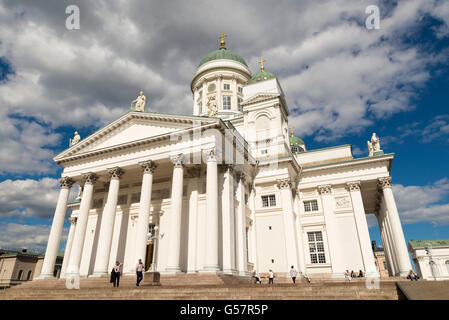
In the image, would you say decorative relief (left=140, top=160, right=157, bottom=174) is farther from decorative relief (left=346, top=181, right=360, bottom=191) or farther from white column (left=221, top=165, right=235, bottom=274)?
decorative relief (left=346, top=181, right=360, bottom=191)

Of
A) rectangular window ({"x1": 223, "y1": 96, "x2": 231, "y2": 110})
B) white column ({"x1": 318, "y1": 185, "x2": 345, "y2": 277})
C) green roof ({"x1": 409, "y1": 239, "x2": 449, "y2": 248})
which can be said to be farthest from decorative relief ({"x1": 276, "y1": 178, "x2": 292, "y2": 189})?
green roof ({"x1": 409, "y1": 239, "x2": 449, "y2": 248})

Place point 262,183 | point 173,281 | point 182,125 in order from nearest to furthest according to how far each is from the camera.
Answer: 1. point 173,281
2. point 182,125
3. point 262,183

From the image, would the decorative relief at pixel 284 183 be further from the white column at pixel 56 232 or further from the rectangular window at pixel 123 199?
the white column at pixel 56 232

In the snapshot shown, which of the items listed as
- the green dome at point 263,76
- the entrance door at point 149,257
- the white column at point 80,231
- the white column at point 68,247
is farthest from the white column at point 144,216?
the green dome at point 263,76

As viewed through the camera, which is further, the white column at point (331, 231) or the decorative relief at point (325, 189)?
the decorative relief at point (325, 189)

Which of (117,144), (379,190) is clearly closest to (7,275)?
(117,144)

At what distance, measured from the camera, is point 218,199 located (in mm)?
20875

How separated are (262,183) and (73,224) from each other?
67.2 ft

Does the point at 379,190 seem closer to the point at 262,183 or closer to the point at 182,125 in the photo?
the point at 262,183

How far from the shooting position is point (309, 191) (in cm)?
2758

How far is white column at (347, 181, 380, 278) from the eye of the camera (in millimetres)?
22594

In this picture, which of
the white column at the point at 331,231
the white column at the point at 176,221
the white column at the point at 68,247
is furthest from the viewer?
the white column at the point at 331,231

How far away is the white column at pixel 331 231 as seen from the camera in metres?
23.6

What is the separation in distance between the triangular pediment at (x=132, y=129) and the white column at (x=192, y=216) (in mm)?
3901
